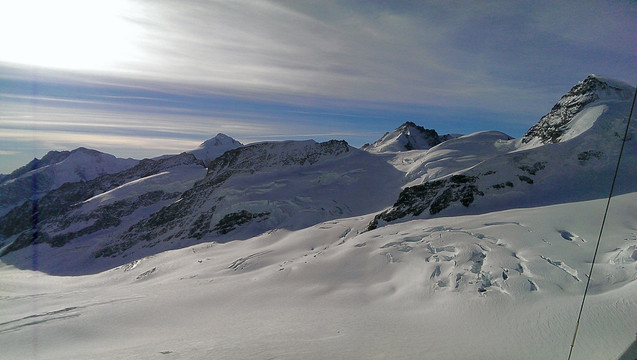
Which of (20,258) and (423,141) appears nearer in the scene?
(20,258)

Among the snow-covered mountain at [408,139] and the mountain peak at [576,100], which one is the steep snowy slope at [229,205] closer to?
the snow-covered mountain at [408,139]

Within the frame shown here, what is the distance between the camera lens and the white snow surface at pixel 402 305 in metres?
12.5

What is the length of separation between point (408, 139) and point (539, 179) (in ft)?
210

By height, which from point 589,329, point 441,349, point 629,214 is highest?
point 629,214

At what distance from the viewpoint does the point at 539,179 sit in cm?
3444

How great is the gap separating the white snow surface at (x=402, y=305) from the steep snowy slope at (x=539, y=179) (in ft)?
15.4

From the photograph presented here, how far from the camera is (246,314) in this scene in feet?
63.2

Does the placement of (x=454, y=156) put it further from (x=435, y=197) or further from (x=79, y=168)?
(x=79, y=168)

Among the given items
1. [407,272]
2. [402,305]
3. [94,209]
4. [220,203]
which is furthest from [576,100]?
[94,209]

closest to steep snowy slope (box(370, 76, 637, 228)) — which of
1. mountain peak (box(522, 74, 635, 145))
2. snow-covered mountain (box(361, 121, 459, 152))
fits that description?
mountain peak (box(522, 74, 635, 145))

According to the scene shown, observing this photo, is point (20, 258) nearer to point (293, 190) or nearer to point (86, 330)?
point (293, 190)

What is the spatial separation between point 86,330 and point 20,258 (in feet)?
274

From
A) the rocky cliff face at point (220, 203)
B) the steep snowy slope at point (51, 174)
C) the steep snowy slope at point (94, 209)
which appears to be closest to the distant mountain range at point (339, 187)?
the rocky cliff face at point (220, 203)

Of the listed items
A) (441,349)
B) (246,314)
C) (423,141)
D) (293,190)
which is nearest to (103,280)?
(293,190)
